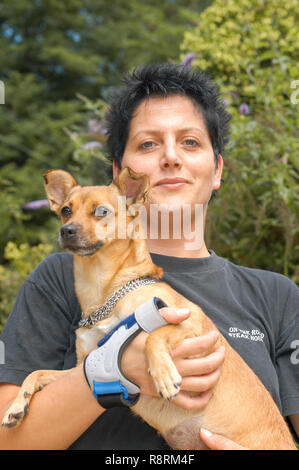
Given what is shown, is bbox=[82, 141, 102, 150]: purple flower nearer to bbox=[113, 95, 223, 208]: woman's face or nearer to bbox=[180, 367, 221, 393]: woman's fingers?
bbox=[113, 95, 223, 208]: woman's face

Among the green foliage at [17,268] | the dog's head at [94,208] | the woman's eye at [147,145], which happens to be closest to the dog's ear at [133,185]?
the dog's head at [94,208]

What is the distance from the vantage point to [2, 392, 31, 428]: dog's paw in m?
1.76

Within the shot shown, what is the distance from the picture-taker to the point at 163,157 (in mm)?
2188

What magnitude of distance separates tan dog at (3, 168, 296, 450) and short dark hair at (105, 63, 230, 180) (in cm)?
44

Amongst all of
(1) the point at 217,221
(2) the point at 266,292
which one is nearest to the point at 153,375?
(2) the point at 266,292

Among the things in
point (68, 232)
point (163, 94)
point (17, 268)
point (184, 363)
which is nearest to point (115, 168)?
point (163, 94)

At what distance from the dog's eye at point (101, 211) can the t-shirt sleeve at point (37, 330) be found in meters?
0.36

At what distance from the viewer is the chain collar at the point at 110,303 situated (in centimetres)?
197

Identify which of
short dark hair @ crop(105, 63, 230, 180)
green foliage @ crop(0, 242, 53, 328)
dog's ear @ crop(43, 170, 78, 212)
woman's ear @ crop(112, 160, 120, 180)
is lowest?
green foliage @ crop(0, 242, 53, 328)

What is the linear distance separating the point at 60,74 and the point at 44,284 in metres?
12.3

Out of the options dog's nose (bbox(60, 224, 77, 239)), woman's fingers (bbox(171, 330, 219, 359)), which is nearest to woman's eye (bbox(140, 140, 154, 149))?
dog's nose (bbox(60, 224, 77, 239))

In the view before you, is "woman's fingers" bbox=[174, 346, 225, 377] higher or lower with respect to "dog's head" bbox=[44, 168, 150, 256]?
lower

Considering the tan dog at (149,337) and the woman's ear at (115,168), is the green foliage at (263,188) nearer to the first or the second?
the woman's ear at (115,168)

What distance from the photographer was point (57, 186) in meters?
2.30
